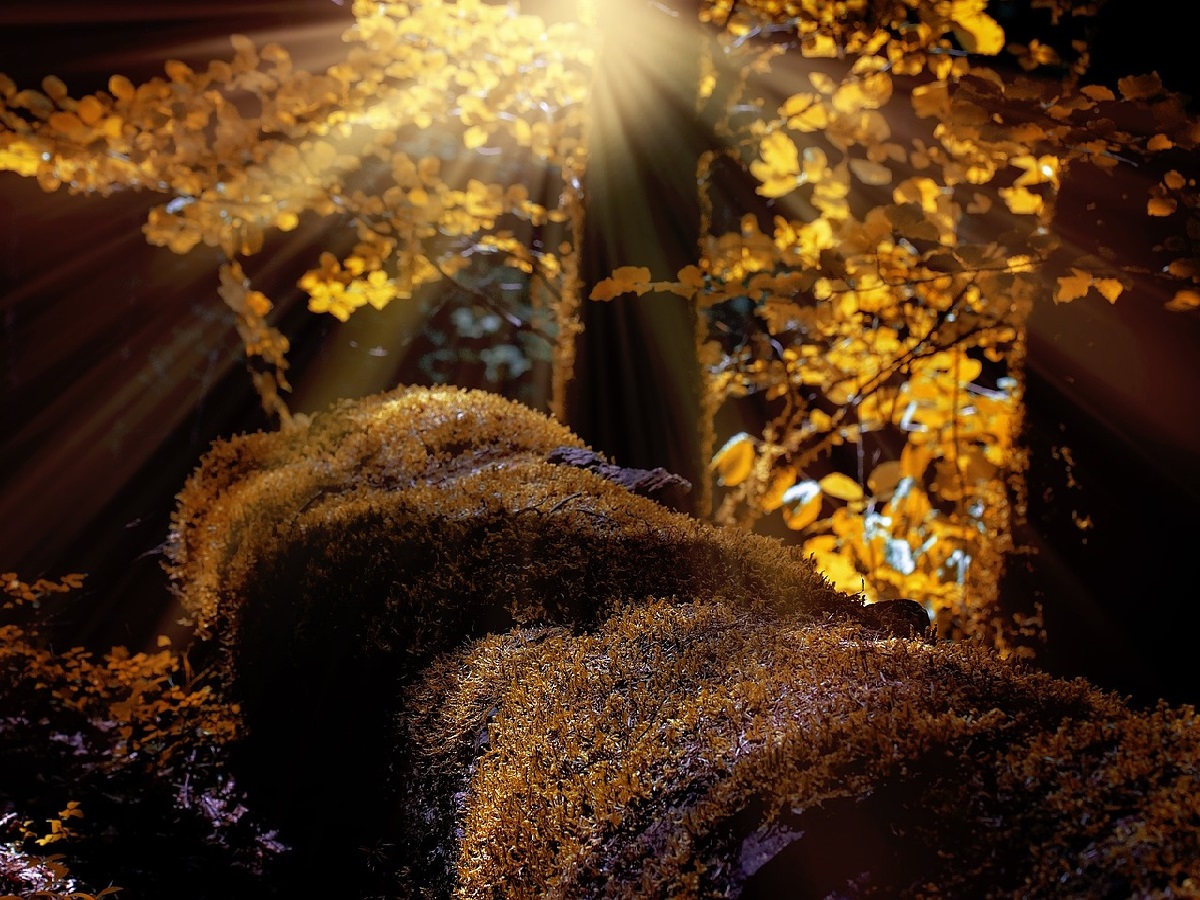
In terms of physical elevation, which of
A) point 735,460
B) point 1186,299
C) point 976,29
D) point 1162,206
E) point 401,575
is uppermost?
point 976,29

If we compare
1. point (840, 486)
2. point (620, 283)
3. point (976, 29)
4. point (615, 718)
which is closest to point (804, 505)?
point (840, 486)

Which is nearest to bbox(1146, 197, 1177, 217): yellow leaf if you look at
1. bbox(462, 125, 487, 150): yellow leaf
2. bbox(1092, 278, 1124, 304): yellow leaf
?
bbox(1092, 278, 1124, 304): yellow leaf

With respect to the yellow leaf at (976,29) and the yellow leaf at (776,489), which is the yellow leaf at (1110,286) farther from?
the yellow leaf at (776,489)

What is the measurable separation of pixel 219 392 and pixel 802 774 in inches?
234

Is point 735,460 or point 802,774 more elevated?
point 802,774

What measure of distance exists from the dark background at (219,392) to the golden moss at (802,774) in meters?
2.22

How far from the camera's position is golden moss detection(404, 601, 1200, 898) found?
3.41 feet

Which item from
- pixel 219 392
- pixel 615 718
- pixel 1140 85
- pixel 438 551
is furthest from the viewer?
pixel 219 392

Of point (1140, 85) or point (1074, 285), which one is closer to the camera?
point (1140, 85)

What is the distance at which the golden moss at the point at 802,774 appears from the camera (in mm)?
1040

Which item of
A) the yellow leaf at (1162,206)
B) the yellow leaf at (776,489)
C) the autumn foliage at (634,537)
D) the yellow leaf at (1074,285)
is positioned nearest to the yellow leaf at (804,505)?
the autumn foliage at (634,537)

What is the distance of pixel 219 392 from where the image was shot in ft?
18.8

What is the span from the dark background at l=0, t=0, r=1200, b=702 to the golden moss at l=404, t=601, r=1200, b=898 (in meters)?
2.22

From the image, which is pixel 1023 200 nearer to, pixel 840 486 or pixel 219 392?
pixel 840 486
